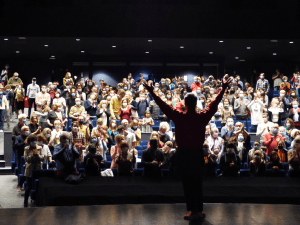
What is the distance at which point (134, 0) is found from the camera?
1528cm

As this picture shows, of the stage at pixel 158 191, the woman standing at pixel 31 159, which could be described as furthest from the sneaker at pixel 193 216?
the woman standing at pixel 31 159

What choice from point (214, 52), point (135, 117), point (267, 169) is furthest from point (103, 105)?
point (214, 52)

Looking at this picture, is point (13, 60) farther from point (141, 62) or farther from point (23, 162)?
point (23, 162)

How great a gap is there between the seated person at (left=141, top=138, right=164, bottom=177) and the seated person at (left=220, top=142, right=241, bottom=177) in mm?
1223

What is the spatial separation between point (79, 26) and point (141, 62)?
8.63 meters

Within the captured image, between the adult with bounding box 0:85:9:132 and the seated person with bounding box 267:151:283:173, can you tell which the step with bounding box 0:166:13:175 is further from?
the seated person with bounding box 267:151:283:173

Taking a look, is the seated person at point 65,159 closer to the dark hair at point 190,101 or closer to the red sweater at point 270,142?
the dark hair at point 190,101

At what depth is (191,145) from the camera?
4.08 metres

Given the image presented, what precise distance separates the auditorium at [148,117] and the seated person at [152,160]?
28mm

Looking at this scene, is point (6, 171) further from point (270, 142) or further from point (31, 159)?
point (270, 142)

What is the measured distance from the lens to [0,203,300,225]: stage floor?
390cm

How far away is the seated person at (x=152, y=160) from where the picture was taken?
24.5 feet

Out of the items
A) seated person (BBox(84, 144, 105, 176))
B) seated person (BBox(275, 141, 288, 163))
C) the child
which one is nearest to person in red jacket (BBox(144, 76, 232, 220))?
seated person (BBox(84, 144, 105, 176))

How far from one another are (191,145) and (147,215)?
0.87 m
